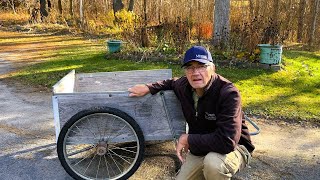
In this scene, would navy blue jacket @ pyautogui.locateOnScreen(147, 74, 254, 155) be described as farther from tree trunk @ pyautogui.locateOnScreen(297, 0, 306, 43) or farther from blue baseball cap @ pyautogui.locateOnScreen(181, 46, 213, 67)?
tree trunk @ pyautogui.locateOnScreen(297, 0, 306, 43)

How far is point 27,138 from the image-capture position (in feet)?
14.7

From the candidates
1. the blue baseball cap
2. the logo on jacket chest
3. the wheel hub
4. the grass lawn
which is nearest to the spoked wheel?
the wheel hub

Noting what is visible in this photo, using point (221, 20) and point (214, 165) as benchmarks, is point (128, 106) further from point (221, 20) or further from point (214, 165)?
point (221, 20)

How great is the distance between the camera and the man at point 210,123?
2518 mm

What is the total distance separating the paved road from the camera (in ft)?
11.8

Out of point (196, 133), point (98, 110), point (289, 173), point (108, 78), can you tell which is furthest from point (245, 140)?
point (108, 78)

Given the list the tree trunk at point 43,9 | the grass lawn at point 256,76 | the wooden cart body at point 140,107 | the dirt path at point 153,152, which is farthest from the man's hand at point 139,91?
the tree trunk at point 43,9

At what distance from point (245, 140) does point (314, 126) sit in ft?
8.64

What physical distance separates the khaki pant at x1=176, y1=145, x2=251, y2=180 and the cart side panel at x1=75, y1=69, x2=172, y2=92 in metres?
1.46

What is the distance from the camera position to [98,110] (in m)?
3.02

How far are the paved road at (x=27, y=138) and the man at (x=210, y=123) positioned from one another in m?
1.49

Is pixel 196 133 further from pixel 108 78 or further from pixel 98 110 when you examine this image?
pixel 108 78

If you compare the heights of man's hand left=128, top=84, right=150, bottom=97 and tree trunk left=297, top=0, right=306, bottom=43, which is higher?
tree trunk left=297, top=0, right=306, bottom=43

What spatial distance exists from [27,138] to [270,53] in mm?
5656
